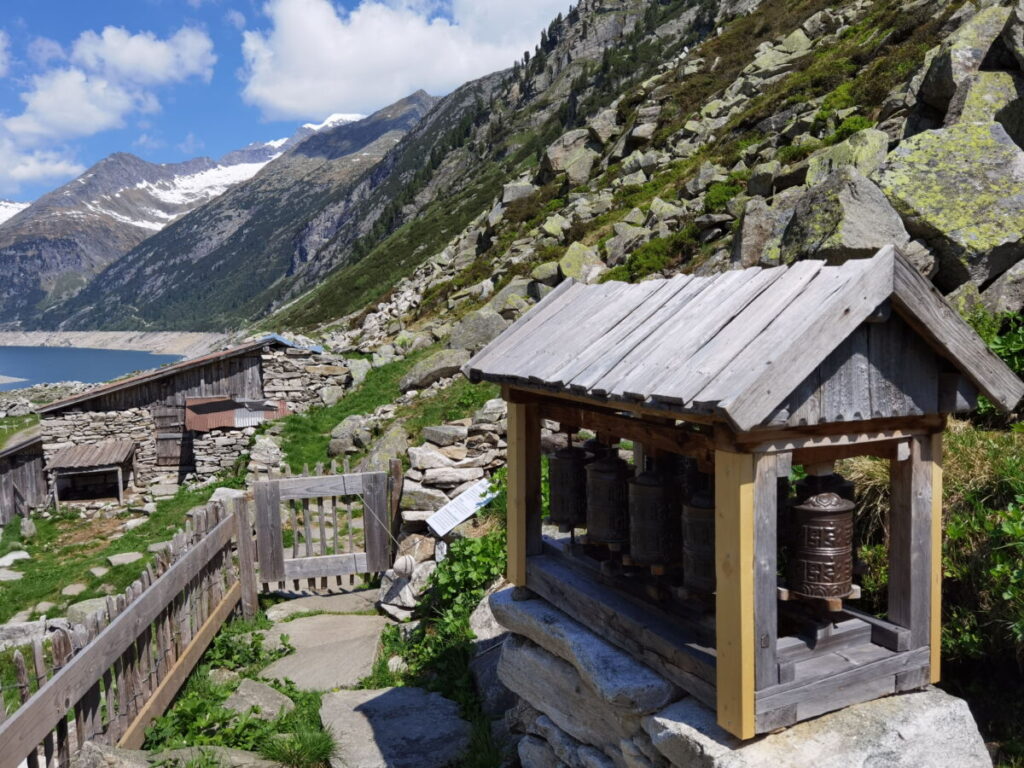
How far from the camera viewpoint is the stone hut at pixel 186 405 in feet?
73.6

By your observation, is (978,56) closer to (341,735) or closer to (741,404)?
(741,404)

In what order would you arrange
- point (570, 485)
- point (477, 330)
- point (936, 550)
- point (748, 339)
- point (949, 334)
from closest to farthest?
1. point (748, 339)
2. point (949, 334)
3. point (936, 550)
4. point (570, 485)
5. point (477, 330)

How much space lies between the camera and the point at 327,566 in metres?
9.95

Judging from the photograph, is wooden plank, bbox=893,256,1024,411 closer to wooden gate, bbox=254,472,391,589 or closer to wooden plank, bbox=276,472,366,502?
wooden gate, bbox=254,472,391,589

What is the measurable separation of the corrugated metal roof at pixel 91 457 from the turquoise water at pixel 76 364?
3683 inches

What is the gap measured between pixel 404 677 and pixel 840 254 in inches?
256

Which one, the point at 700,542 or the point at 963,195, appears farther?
the point at 963,195

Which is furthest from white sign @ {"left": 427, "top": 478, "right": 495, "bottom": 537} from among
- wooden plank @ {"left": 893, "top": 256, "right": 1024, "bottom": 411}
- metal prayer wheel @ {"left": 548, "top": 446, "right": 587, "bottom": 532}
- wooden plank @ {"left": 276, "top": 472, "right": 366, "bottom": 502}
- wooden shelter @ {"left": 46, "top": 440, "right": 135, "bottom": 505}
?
wooden shelter @ {"left": 46, "top": 440, "right": 135, "bottom": 505}

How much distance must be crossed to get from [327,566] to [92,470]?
50.4ft

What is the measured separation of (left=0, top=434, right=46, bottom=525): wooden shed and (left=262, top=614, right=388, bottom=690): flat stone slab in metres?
18.2

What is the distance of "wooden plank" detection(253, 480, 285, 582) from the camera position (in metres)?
9.57

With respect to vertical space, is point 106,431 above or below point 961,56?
below

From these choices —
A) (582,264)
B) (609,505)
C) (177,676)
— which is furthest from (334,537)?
(582,264)

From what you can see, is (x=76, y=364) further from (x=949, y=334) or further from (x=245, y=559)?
(x=949, y=334)
